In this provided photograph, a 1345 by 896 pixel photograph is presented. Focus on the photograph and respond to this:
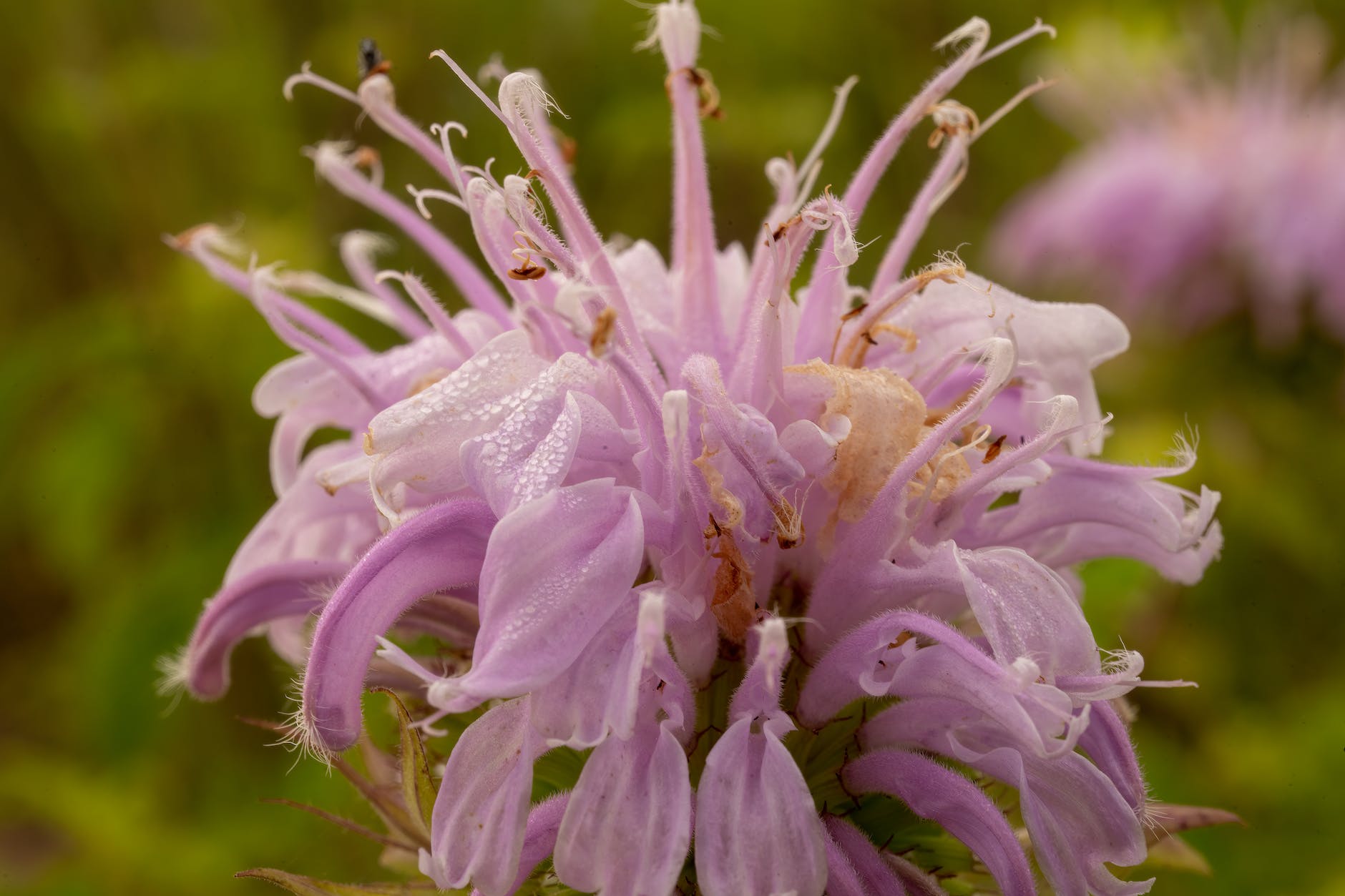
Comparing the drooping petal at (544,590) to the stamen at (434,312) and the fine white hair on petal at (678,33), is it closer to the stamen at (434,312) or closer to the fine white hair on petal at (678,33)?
the stamen at (434,312)

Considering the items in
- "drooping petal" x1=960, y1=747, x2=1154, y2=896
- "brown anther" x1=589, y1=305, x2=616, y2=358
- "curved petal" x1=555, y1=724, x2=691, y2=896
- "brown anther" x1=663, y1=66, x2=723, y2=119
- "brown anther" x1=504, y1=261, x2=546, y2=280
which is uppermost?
"brown anther" x1=663, y1=66, x2=723, y2=119

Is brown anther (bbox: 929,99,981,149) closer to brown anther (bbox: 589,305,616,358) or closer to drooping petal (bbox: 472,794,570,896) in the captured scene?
brown anther (bbox: 589,305,616,358)

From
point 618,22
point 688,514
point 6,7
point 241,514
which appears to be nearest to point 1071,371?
point 688,514

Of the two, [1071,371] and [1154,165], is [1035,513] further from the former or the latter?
[1154,165]

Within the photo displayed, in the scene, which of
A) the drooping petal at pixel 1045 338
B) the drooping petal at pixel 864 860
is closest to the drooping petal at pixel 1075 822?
the drooping petal at pixel 864 860

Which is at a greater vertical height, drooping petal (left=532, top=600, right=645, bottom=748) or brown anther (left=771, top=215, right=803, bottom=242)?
brown anther (left=771, top=215, right=803, bottom=242)

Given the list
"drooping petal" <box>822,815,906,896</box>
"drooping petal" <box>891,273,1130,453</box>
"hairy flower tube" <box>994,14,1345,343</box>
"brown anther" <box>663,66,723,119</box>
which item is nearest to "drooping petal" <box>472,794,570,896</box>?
"drooping petal" <box>822,815,906,896</box>
